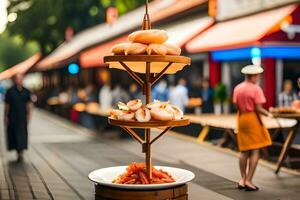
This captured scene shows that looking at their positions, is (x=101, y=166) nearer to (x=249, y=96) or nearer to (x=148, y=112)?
(x=249, y=96)

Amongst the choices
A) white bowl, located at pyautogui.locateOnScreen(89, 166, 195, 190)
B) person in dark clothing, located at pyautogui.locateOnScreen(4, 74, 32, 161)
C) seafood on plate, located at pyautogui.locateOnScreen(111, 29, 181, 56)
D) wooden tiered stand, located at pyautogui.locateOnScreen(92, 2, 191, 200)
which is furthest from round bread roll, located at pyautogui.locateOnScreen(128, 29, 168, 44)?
person in dark clothing, located at pyautogui.locateOnScreen(4, 74, 32, 161)

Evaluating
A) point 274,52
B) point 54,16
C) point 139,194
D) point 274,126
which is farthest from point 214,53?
point 54,16

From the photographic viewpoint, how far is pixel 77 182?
9.02 meters

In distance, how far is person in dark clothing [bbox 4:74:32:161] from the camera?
1173 centimetres

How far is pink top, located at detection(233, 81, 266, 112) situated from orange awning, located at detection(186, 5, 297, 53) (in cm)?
669

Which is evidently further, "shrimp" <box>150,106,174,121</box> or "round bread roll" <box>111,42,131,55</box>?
"round bread roll" <box>111,42,131,55</box>

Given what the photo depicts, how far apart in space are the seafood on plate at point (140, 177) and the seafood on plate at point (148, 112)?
0.52 metres

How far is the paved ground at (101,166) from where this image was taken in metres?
8.09

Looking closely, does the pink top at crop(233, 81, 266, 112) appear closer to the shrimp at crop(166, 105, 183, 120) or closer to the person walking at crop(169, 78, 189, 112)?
the shrimp at crop(166, 105, 183, 120)

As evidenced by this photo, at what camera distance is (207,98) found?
18.6 metres

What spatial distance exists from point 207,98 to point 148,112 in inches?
515

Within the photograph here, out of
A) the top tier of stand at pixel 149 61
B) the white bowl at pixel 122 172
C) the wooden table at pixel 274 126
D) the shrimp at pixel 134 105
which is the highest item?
the top tier of stand at pixel 149 61

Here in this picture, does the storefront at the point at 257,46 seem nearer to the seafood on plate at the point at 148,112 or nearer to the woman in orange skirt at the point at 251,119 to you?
the woman in orange skirt at the point at 251,119

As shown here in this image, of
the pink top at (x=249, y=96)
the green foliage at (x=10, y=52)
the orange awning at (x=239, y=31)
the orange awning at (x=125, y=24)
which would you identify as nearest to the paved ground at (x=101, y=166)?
the pink top at (x=249, y=96)
